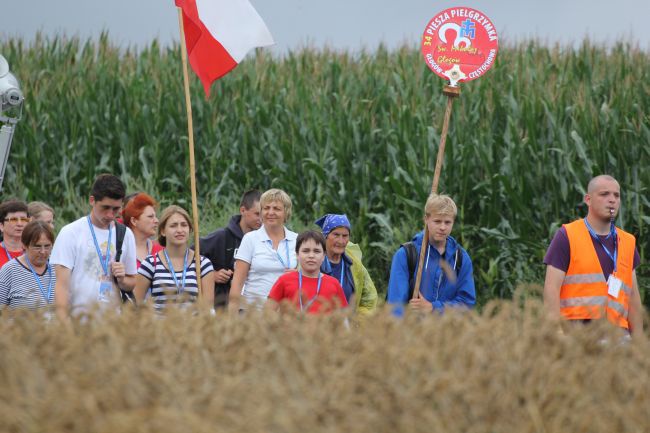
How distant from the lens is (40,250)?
24.7ft

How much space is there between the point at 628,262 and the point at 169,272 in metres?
3.05

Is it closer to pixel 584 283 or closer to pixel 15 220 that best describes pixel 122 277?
pixel 15 220

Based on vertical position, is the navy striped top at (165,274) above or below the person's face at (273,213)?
below

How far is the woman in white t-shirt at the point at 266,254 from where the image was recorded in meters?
Answer: 8.26

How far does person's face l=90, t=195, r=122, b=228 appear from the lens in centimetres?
711

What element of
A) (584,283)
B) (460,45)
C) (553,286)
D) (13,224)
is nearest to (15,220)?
(13,224)

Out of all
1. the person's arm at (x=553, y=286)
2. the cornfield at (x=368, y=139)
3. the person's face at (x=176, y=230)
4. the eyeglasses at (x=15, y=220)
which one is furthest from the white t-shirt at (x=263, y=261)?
the cornfield at (x=368, y=139)

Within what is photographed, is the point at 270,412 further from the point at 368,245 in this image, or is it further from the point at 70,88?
the point at 70,88

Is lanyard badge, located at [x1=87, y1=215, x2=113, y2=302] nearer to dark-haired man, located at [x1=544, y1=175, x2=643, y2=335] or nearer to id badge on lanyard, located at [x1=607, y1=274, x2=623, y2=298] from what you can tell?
dark-haired man, located at [x1=544, y1=175, x2=643, y2=335]

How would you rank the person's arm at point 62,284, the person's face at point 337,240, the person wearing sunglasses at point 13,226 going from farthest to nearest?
the person wearing sunglasses at point 13,226 < the person's face at point 337,240 < the person's arm at point 62,284

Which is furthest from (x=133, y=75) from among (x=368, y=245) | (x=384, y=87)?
(x=368, y=245)

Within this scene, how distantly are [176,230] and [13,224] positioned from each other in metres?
1.57

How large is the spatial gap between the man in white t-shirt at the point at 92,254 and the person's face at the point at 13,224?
1696mm

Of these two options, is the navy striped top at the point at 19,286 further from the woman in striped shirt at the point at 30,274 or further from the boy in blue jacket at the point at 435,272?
Result: the boy in blue jacket at the point at 435,272
